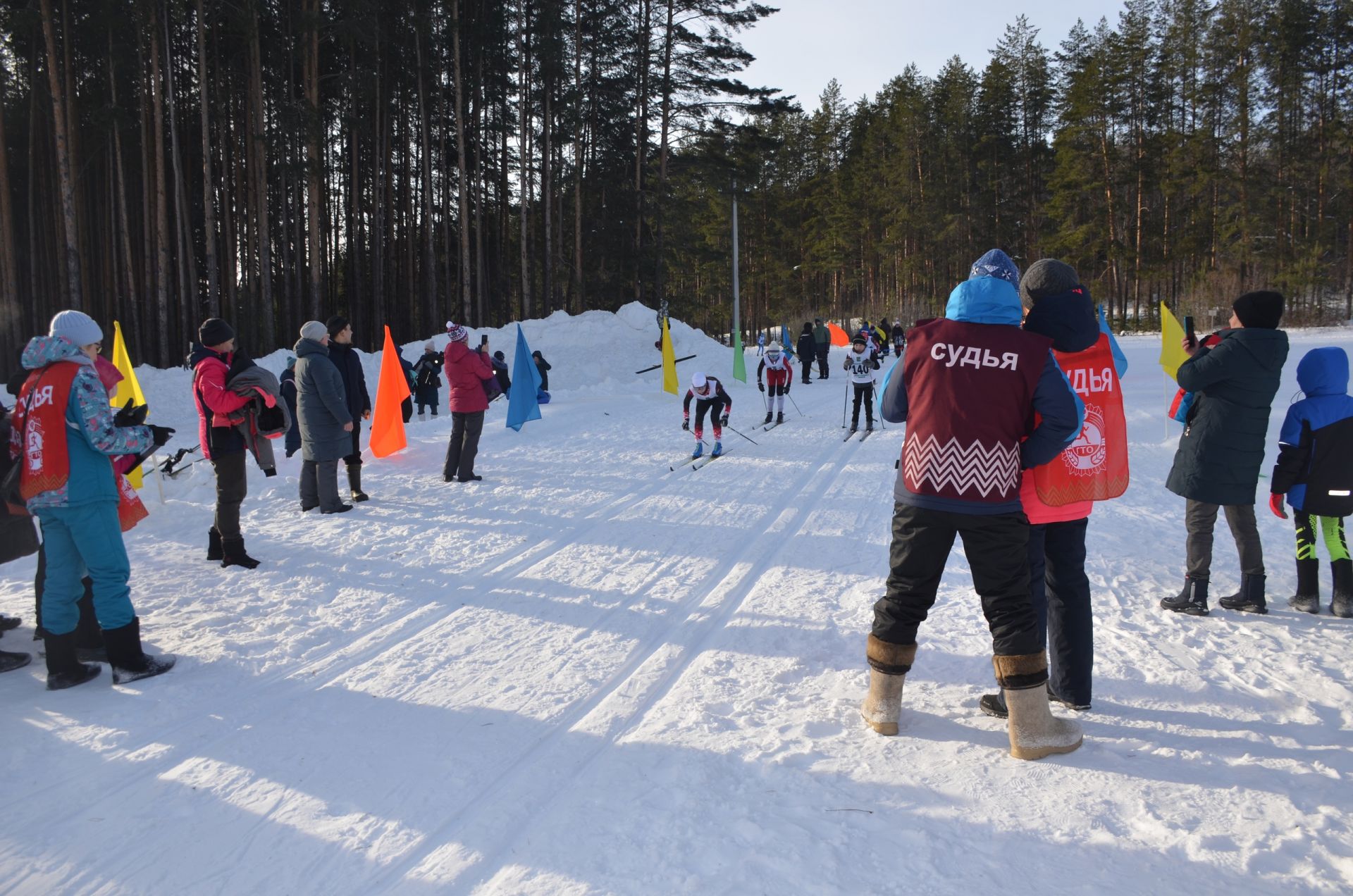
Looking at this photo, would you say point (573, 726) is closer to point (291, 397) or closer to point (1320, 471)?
point (1320, 471)

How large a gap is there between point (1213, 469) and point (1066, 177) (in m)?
40.3

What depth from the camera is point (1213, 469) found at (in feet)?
15.0

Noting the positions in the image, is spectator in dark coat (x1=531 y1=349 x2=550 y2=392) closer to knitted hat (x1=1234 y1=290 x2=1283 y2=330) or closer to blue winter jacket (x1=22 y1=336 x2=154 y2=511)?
blue winter jacket (x1=22 y1=336 x2=154 y2=511)

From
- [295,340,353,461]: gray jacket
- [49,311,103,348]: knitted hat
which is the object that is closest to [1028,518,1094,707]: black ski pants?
[49,311,103,348]: knitted hat

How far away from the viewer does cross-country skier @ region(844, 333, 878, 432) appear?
12688mm

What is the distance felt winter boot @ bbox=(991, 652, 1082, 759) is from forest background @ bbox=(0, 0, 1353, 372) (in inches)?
891

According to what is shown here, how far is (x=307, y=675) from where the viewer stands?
167 inches

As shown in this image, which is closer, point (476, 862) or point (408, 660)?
point (476, 862)

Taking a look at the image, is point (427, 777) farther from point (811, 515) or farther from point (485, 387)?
point (485, 387)

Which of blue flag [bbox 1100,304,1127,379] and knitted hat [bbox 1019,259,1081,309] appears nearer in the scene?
knitted hat [bbox 1019,259,1081,309]

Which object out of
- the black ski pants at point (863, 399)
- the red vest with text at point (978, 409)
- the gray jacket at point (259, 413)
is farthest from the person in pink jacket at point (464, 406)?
the red vest with text at point (978, 409)

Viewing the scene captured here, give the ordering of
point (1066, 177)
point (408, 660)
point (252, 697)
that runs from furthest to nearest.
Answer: point (1066, 177)
point (408, 660)
point (252, 697)

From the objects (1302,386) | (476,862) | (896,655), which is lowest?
(476,862)

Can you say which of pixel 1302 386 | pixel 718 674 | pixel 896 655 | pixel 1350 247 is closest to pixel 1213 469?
pixel 1302 386
